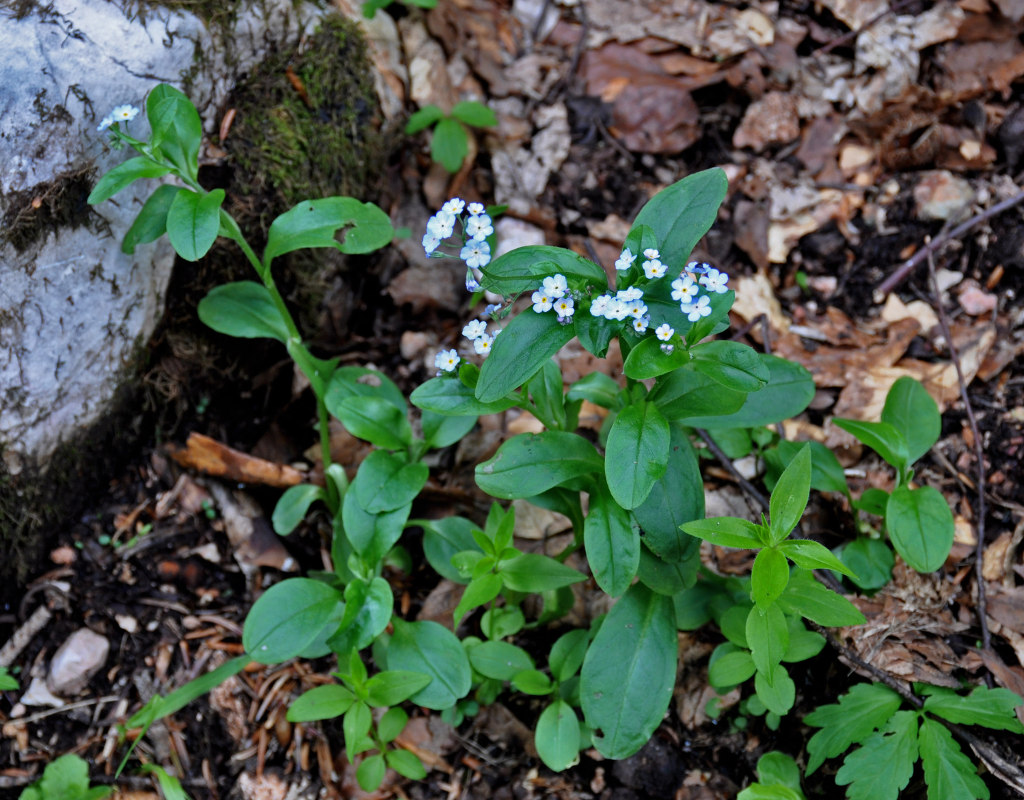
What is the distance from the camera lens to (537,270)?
2.09 metres

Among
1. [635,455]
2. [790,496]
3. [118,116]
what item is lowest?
[790,496]

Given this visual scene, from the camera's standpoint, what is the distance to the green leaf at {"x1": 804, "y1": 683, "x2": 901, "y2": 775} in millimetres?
2379

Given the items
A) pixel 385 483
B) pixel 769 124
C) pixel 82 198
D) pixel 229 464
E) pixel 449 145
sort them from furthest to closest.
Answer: pixel 769 124
pixel 449 145
pixel 229 464
pixel 82 198
pixel 385 483

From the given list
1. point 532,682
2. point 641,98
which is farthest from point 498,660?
point 641,98

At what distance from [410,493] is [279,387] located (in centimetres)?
123

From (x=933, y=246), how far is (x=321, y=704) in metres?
3.31

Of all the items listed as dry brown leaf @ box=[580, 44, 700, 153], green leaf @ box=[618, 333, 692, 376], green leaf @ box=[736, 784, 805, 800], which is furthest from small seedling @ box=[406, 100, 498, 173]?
green leaf @ box=[736, 784, 805, 800]

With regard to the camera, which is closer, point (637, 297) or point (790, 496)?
point (637, 297)

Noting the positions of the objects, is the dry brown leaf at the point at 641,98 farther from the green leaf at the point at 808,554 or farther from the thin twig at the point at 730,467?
the green leaf at the point at 808,554

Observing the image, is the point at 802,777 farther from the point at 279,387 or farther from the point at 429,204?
the point at 429,204

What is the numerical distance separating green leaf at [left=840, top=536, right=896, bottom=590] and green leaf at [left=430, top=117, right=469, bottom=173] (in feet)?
8.08

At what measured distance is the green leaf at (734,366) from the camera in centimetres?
208

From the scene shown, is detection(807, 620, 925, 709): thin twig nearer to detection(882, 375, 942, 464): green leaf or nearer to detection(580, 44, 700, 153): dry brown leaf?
detection(882, 375, 942, 464): green leaf

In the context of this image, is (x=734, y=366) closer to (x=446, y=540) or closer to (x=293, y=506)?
(x=446, y=540)
